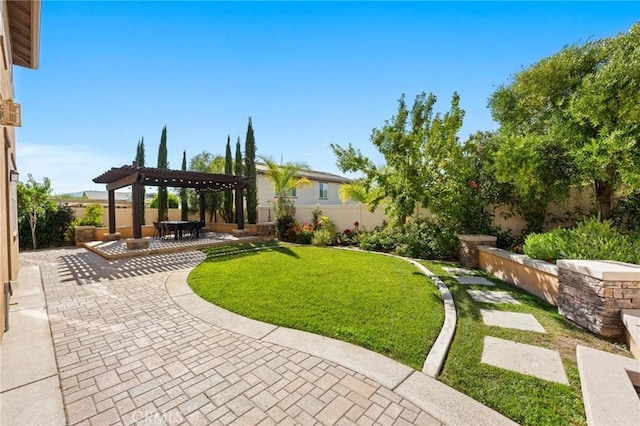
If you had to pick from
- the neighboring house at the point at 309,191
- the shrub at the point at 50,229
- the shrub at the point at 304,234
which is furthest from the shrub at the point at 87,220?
the shrub at the point at 304,234

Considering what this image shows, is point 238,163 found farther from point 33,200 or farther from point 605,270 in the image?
point 605,270

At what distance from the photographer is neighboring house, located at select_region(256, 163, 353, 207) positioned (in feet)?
62.8

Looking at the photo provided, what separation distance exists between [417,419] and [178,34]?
10799mm

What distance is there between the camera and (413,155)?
26.0ft

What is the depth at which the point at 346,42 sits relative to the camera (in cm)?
889

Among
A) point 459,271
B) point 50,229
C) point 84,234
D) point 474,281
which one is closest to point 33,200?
point 50,229

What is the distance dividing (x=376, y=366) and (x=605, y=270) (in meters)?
3.66

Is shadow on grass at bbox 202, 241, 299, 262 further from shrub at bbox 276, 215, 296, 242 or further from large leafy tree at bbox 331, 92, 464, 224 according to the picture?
large leafy tree at bbox 331, 92, 464, 224

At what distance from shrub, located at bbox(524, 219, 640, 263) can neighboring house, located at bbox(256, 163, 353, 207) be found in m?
15.2

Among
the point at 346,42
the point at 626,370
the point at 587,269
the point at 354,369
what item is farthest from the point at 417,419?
the point at 346,42

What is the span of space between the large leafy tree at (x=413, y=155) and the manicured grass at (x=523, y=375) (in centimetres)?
425

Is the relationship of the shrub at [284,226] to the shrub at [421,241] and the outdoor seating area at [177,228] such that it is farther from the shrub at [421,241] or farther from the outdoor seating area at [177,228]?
the shrub at [421,241]

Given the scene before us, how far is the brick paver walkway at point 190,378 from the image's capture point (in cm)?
236

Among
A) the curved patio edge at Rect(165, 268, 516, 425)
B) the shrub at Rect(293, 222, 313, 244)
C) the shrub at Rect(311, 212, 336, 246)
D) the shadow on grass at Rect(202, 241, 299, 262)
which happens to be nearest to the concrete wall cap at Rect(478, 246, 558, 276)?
the curved patio edge at Rect(165, 268, 516, 425)
